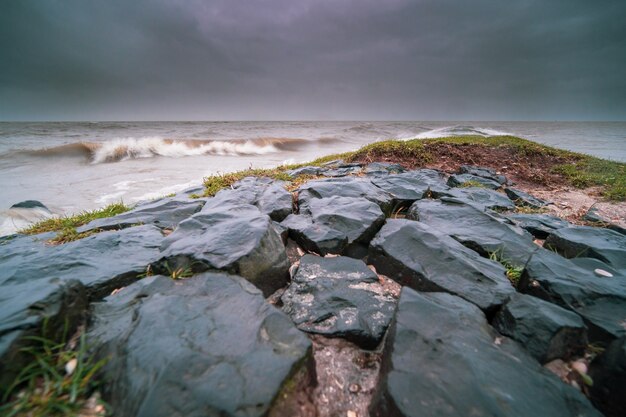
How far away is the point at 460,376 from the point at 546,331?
648mm

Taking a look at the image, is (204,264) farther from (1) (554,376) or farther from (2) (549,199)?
(2) (549,199)

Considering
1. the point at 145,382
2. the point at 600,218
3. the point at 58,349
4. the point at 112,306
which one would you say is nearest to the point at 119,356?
the point at 145,382

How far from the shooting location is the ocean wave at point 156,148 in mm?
13313

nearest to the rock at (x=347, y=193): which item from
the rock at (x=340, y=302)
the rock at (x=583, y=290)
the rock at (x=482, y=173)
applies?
the rock at (x=340, y=302)

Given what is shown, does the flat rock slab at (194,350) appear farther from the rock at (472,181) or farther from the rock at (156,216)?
the rock at (472,181)

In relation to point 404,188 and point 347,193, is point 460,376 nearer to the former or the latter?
point 347,193

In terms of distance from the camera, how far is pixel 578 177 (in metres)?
Answer: 5.61

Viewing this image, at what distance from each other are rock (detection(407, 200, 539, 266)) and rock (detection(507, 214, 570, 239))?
1.60 ft

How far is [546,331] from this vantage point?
1.33 m

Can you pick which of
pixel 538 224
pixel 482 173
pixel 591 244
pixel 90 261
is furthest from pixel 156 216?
pixel 482 173

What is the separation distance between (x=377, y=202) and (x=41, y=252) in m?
3.28

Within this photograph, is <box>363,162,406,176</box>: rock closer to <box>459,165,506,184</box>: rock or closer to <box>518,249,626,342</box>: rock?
<box>459,165,506,184</box>: rock

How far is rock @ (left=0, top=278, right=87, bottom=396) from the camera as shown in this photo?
1.06 m

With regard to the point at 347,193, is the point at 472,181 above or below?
below
